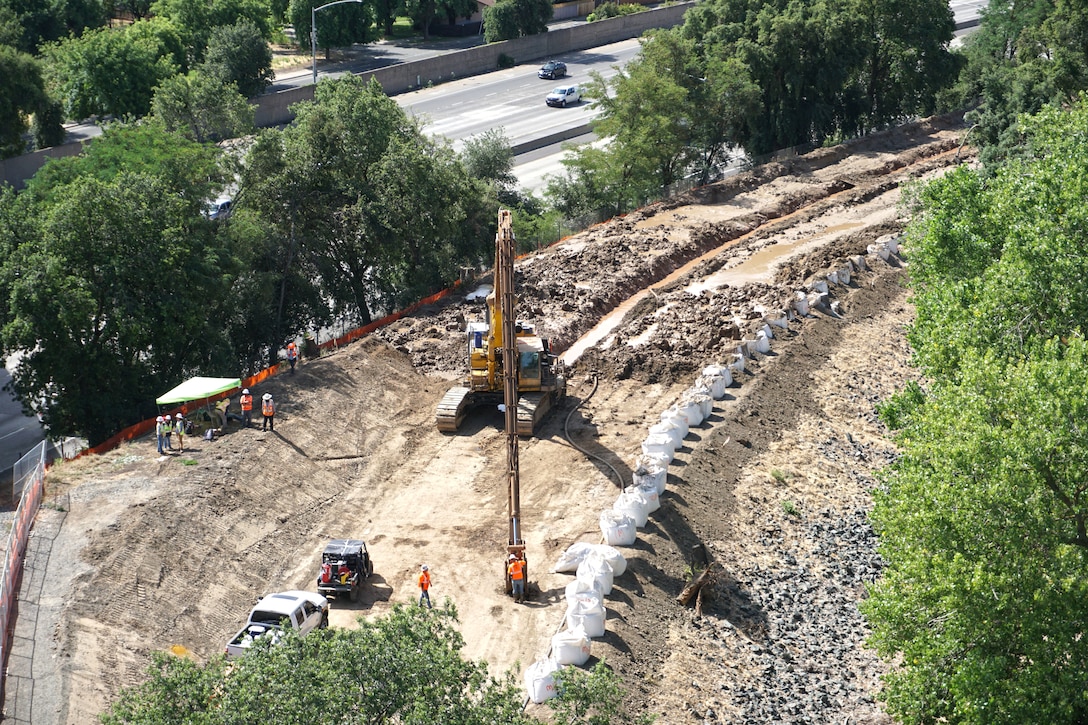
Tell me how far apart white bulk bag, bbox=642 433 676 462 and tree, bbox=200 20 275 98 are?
50968mm

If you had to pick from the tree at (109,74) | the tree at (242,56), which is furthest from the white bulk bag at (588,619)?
the tree at (242,56)

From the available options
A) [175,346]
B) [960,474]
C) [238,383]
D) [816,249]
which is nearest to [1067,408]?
[960,474]

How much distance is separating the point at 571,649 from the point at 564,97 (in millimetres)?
63312

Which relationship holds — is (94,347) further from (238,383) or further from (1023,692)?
(1023,692)

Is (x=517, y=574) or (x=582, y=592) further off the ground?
(x=517, y=574)

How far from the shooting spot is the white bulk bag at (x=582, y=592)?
2829 centimetres

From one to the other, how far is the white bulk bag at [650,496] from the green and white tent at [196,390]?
12726 millimetres

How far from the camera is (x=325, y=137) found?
4778 centimetres

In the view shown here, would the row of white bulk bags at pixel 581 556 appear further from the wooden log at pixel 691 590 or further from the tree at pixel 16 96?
the tree at pixel 16 96

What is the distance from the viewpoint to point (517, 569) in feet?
97.8

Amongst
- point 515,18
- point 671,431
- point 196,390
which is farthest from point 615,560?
point 515,18

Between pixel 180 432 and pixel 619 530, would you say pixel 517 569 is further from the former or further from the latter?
pixel 180 432

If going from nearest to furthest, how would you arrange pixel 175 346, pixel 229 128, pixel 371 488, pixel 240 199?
pixel 371 488 → pixel 175 346 → pixel 240 199 → pixel 229 128

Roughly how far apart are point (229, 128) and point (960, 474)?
127 ft
